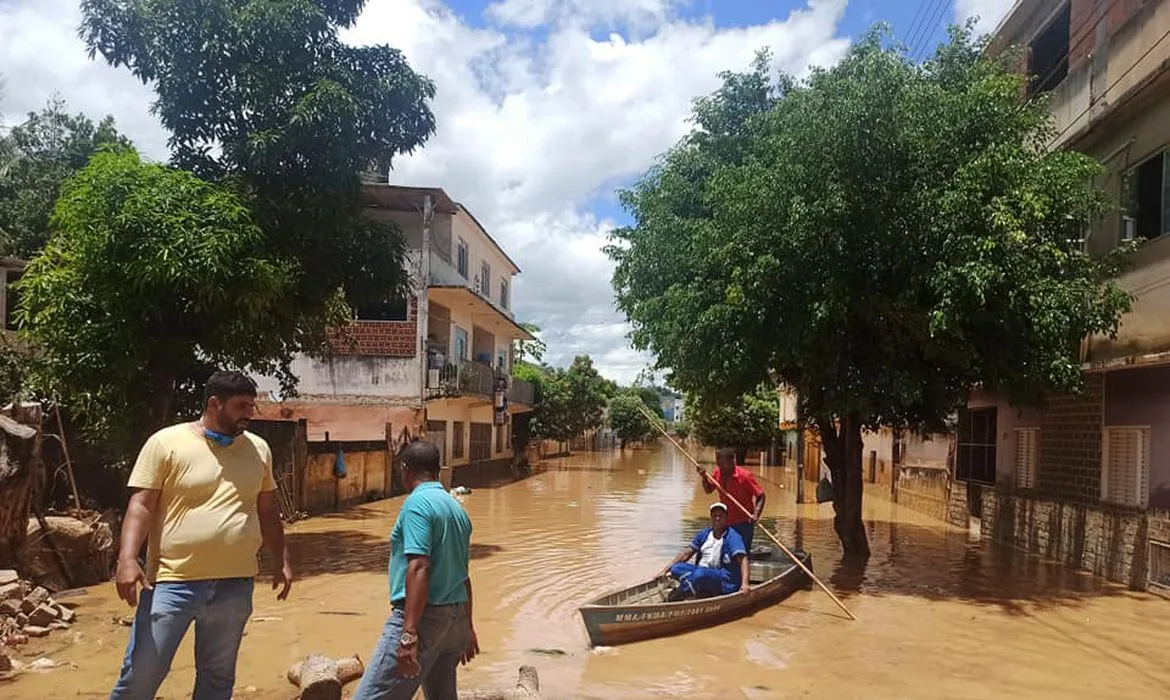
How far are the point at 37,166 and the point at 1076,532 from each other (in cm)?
2863

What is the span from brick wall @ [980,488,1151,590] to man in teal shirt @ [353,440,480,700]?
1090 cm

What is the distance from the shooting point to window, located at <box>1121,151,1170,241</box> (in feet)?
38.5

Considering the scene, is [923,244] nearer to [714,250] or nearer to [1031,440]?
[714,250]

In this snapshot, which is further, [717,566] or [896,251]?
[896,251]

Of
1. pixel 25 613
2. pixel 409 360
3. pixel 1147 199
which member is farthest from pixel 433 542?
pixel 409 360

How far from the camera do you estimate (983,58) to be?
1299 centimetres

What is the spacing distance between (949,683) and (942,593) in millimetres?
4682

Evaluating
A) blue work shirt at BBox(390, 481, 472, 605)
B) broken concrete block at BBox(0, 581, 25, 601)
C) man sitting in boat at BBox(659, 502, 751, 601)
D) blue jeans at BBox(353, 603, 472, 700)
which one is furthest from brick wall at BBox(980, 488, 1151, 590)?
broken concrete block at BBox(0, 581, 25, 601)

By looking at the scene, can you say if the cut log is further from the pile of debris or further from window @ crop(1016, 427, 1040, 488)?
window @ crop(1016, 427, 1040, 488)

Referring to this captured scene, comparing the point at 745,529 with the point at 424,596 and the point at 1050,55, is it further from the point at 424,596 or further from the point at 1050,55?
the point at 1050,55

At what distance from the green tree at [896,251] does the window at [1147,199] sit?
0.67 m

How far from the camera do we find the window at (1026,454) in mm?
15820

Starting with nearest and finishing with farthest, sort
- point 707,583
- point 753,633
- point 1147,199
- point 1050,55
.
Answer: point 753,633, point 707,583, point 1147,199, point 1050,55

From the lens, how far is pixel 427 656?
415cm
